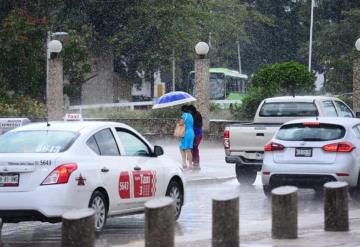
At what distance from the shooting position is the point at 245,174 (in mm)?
24562

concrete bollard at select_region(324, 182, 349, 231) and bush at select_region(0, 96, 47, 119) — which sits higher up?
bush at select_region(0, 96, 47, 119)

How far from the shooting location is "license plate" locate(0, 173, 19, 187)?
1400 cm

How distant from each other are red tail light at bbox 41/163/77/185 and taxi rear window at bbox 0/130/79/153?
1.34 ft

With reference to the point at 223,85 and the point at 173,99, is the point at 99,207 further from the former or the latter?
the point at 223,85

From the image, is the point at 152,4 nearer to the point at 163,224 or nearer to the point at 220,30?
the point at 220,30

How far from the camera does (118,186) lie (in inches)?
593

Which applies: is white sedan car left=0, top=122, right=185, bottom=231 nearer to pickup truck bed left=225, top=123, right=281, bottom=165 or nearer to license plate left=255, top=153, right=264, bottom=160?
pickup truck bed left=225, top=123, right=281, bottom=165

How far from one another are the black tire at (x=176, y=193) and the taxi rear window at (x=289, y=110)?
8.48 meters

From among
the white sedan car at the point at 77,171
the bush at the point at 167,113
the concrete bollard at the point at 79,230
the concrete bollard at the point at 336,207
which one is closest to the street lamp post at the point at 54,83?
the bush at the point at 167,113

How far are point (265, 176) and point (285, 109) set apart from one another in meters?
5.50

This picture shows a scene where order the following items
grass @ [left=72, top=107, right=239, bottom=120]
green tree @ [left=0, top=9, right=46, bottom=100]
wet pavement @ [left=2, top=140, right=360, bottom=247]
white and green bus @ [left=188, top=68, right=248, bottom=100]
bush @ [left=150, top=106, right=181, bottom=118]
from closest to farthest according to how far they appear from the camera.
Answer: wet pavement @ [left=2, top=140, right=360, bottom=247] → green tree @ [left=0, top=9, right=46, bottom=100] → bush @ [left=150, top=106, right=181, bottom=118] → grass @ [left=72, top=107, right=239, bottom=120] → white and green bus @ [left=188, top=68, right=248, bottom=100]

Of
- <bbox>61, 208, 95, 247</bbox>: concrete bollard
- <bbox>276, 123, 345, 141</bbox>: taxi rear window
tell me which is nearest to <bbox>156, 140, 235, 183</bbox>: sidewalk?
<bbox>276, 123, 345, 141</bbox>: taxi rear window

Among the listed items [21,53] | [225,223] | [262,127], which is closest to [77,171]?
[225,223]

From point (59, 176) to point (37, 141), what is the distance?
0.93 metres
